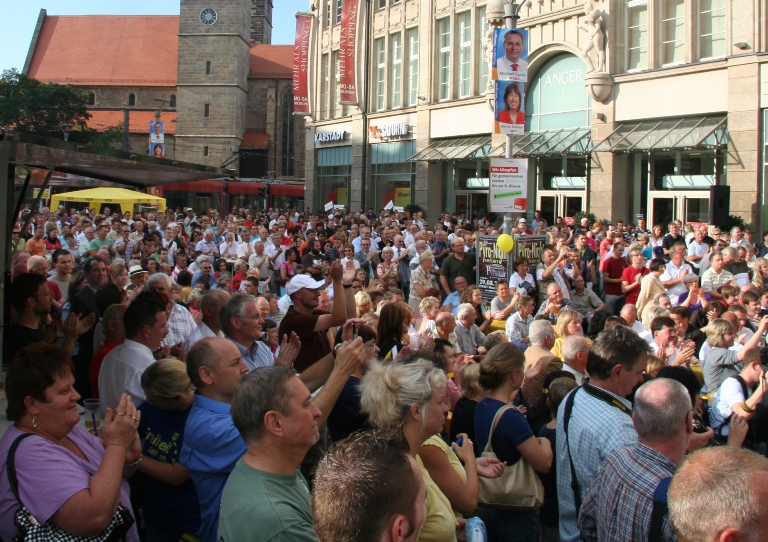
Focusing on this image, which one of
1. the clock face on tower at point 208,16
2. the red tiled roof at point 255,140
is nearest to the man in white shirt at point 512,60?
the red tiled roof at point 255,140

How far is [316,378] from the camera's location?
4344 millimetres

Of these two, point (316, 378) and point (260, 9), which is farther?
point (260, 9)

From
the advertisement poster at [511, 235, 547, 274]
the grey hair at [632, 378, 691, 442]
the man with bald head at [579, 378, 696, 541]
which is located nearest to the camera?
the man with bald head at [579, 378, 696, 541]

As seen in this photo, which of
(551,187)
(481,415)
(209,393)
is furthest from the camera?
(551,187)

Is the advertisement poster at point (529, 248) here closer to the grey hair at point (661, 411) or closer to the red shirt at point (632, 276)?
the red shirt at point (632, 276)

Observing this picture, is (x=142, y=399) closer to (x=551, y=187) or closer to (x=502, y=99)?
(x=502, y=99)

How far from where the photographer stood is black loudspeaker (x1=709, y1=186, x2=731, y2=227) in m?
17.2

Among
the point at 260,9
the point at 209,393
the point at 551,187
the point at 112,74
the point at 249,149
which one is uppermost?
the point at 260,9

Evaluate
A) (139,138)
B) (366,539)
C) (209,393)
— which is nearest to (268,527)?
(366,539)

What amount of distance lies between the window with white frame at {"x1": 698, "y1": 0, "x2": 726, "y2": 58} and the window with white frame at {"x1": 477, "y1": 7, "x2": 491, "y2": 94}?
8.94m

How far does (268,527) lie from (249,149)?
68.4m

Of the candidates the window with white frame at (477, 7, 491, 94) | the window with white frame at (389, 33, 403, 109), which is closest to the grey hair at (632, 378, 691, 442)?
the window with white frame at (477, 7, 491, 94)

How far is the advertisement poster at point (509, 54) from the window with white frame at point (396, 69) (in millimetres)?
21676

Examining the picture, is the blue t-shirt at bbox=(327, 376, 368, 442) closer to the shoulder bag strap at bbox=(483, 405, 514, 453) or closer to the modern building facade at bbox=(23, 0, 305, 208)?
the shoulder bag strap at bbox=(483, 405, 514, 453)
